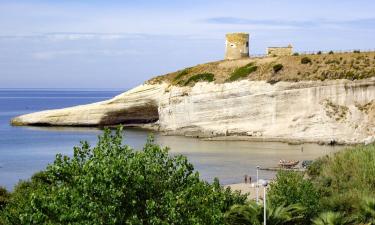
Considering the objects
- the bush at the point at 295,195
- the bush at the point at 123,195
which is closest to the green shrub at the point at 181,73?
the bush at the point at 295,195

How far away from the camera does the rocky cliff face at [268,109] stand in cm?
7444

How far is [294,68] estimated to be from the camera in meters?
81.6

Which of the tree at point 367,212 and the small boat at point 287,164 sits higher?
the tree at point 367,212

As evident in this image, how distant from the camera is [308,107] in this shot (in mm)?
76500

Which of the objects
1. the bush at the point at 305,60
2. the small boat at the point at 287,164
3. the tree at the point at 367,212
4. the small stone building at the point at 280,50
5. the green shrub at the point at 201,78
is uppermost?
the small stone building at the point at 280,50

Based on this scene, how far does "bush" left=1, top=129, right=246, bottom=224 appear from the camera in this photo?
16.5 metres

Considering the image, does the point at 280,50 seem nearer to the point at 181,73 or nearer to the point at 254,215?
the point at 181,73

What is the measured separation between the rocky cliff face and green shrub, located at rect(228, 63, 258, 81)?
1216mm

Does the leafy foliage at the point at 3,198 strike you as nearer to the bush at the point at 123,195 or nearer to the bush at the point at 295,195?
the bush at the point at 295,195

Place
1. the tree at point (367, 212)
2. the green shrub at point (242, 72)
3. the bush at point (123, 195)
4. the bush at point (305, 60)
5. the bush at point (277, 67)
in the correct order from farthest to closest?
1. the green shrub at point (242, 72)
2. the bush at point (305, 60)
3. the bush at point (277, 67)
4. the tree at point (367, 212)
5. the bush at point (123, 195)

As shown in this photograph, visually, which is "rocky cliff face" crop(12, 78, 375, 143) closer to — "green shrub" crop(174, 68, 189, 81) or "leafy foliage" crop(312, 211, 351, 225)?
"green shrub" crop(174, 68, 189, 81)

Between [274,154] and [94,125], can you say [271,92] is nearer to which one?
[274,154]

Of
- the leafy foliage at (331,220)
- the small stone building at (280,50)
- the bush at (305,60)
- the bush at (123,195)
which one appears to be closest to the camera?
the bush at (123,195)

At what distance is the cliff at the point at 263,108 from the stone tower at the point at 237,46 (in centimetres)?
538
